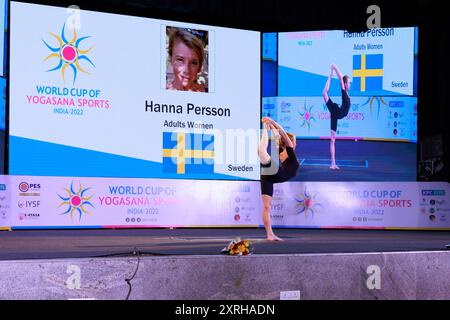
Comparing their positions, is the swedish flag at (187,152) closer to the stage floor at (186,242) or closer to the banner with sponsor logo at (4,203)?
the stage floor at (186,242)

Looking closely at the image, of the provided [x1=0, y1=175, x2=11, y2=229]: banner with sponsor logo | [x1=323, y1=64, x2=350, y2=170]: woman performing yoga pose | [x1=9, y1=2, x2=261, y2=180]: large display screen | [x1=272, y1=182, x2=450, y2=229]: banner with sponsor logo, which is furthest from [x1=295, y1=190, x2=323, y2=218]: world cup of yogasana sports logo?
[x1=0, y1=175, x2=11, y2=229]: banner with sponsor logo

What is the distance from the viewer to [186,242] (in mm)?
4137

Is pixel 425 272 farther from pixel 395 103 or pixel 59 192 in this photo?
pixel 59 192

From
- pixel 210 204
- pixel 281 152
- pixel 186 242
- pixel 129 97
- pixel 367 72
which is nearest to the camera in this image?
pixel 186 242

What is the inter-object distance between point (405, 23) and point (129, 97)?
378 centimetres

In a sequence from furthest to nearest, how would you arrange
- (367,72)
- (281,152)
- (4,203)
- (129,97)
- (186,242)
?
(367,72)
(281,152)
(129,97)
(4,203)
(186,242)

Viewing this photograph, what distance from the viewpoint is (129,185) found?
5.68 meters

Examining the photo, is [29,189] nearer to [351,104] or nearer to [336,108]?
[336,108]

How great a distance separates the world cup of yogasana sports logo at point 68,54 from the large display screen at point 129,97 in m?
0.01

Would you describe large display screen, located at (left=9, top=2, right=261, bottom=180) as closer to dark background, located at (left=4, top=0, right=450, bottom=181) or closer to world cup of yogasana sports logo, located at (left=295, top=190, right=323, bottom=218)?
dark background, located at (left=4, top=0, right=450, bottom=181)

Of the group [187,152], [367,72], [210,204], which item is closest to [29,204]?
[187,152]

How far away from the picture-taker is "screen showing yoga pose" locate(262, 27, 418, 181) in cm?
619

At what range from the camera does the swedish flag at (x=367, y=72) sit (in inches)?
243
